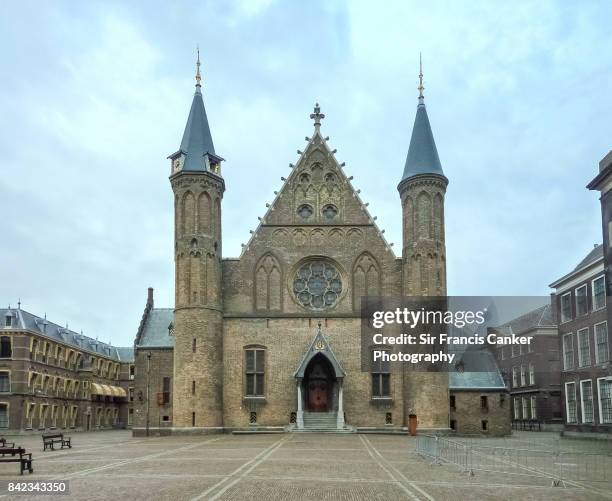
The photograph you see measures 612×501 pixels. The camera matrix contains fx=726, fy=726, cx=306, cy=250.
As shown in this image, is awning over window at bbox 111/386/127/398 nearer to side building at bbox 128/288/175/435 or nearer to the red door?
side building at bbox 128/288/175/435

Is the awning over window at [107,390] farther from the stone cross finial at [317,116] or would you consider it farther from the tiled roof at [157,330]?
the stone cross finial at [317,116]

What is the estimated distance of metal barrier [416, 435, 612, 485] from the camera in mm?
21025

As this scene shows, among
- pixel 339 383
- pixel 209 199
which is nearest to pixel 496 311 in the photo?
pixel 339 383

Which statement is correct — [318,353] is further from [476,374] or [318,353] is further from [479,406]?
[479,406]

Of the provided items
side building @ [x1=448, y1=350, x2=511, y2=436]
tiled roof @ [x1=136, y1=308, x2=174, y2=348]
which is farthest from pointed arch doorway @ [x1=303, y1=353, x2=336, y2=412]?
tiled roof @ [x1=136, y1=308, x2=174, y2=348]

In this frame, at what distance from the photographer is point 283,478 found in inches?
760

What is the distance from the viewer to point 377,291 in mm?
49625

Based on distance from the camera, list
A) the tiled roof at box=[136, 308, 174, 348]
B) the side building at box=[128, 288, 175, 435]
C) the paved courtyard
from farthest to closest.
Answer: the tiled roof at box=[136, 308, 174, 348] → the side building at box=[128, 288, 175, 435] → the paved courtyard

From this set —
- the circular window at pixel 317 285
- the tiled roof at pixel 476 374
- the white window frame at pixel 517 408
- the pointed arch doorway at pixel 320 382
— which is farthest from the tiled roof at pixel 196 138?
the white window frame at pixel 517 408

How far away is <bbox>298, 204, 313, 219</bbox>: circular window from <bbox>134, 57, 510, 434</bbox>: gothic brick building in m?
0.10

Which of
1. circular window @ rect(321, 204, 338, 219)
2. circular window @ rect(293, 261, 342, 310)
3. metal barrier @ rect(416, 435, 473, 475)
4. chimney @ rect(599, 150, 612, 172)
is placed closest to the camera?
metal barrier @ rect(416, 435, 473, 475)

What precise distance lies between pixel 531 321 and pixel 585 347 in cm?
2809

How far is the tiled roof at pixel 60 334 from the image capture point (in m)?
67.8

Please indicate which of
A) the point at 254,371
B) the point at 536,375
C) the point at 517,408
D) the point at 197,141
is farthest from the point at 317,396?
the point at 517,408
